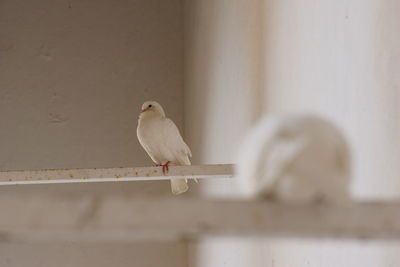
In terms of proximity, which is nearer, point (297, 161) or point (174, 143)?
point (297, 161)

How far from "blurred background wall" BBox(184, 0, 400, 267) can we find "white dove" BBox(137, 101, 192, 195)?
0.20 m

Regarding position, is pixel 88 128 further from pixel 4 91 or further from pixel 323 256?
pixel 323 256

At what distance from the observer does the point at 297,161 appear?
2.72ft

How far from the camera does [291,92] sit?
2.47 meters

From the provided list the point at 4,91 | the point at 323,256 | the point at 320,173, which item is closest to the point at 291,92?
the point at 323,256

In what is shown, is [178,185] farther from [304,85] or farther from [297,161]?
[297,161]

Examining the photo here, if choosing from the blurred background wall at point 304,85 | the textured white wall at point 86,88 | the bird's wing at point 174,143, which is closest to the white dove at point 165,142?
the bird's wing at point 174,143

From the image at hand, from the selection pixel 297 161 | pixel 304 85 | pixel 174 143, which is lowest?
pixel 297 161

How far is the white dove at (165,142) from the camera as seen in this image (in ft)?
11.2

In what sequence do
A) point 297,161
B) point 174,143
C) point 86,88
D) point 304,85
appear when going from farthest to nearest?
point 86,88 → point 174,143 → point 304,85 → point 297,161

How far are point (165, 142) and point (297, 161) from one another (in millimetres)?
2602

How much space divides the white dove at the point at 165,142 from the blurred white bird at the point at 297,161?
2.56 metres

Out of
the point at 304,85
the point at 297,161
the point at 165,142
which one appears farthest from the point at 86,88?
the point at 297,161

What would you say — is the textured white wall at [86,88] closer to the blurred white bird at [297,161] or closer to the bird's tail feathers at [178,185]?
the bird's tail feathers at [178,185]
